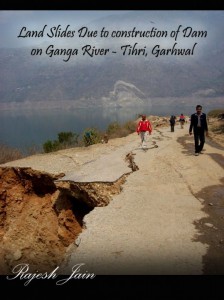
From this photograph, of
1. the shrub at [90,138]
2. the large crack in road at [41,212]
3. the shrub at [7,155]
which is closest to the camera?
the large crack in road at [41,212]

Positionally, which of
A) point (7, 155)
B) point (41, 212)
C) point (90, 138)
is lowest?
point (41, 212)

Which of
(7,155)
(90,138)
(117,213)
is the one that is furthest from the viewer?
(90,138)

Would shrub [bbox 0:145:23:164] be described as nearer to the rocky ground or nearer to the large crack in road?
the rocky ground

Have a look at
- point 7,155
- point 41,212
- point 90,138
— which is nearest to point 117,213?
point 41,212

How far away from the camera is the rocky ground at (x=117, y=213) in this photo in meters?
5.32

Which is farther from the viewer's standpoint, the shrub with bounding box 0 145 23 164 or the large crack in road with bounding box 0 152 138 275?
the shrub with bounding box 0 145 23 164

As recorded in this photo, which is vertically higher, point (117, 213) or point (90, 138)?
point (117, 213)

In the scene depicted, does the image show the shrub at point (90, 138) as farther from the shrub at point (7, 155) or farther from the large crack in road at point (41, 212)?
the large crack in road at point (41, 212)

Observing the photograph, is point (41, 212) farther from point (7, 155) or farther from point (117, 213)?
point (7, 155)

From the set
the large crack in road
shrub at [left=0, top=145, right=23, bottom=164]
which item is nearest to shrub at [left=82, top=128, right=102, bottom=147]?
shrub at [left=0, top=145, right=23, bottom=164]

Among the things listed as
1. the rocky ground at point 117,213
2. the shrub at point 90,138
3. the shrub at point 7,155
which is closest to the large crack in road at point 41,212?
the rocky ground at point 117,213

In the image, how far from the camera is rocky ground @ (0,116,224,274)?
17.5 ft

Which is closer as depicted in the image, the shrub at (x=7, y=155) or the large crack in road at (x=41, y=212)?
the large crack in road at (x=41, y=212)

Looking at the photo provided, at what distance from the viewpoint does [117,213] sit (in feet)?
23.4
